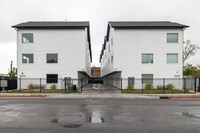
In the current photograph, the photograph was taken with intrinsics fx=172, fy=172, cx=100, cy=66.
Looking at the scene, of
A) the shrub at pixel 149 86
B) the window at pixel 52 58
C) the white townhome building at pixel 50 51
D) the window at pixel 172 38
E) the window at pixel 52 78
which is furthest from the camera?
the window at pixel 172 38

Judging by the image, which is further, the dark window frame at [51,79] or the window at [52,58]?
the window at [52,58]

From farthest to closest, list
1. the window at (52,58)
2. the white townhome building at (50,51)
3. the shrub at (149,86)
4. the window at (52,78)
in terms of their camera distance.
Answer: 1. the window at (52,58)
2. the white townhome building at (50,51)
3. the window at (52,78)
4. the shrub at (149,86)

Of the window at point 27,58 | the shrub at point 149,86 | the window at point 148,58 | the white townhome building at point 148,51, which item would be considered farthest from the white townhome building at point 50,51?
the shrub at point 149,86

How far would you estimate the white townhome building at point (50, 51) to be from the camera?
2767 cm

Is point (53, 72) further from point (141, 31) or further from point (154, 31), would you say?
point (154, 31)

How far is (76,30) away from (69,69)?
6461 millimetres

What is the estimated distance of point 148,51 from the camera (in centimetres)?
2786

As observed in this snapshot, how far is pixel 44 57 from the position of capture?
27.8 m

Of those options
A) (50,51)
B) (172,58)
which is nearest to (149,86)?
(172,58)

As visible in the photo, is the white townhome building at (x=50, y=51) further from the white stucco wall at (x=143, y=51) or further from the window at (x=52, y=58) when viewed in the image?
the white stucco wall at (x=143, y=51)

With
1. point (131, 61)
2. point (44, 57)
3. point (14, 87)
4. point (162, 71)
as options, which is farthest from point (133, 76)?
point (14, 87)

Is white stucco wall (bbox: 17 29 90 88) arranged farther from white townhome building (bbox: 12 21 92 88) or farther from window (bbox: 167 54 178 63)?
window (bbox: 167 54 178 63)

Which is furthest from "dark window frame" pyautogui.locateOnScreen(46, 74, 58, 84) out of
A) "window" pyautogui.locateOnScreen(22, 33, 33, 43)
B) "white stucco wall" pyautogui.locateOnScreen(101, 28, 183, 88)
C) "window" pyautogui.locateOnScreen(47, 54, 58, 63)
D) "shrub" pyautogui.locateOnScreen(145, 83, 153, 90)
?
"shrub" pyautogui.locateOnScreen(145, 83, 153, 90)

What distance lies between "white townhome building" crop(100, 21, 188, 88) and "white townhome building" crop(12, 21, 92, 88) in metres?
6.00
